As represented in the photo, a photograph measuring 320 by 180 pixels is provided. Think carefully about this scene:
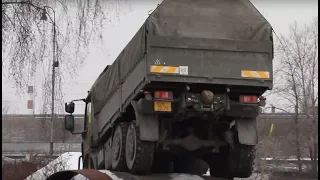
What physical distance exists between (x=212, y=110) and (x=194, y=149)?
2.70 feet

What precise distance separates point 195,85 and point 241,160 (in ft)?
5.09

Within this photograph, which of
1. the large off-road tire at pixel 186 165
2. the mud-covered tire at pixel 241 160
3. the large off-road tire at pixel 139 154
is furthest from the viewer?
the large off-road tire at pixel 186 165

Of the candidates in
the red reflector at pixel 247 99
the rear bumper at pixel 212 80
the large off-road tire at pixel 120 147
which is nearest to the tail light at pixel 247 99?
the red reflector at pixel 247 99

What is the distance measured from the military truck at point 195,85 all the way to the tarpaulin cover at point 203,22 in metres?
0.01

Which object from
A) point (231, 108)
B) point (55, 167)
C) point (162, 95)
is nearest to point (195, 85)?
point (162, 95)

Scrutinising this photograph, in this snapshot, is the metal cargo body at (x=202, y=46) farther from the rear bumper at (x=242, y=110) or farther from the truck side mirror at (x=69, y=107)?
the truck side mirror at (x=69, y=107)

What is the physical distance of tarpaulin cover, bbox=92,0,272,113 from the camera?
7.25m

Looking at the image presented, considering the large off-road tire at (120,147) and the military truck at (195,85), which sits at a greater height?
the military truck at (195,85)

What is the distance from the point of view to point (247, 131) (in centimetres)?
765

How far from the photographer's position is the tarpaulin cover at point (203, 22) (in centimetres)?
725

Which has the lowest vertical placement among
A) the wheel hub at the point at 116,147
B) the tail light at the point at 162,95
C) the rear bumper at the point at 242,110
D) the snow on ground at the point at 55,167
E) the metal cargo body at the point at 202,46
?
the snow on ground at the point at 55,167

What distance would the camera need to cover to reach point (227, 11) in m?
7.60

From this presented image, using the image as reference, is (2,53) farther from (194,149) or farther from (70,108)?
(194,149)

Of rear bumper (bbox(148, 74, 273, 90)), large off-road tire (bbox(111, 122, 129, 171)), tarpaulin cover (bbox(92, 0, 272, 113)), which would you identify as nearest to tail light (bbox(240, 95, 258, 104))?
rear bumper (bbox(148, 74, 273, 90))
